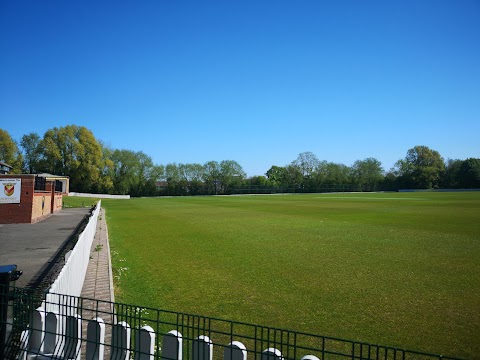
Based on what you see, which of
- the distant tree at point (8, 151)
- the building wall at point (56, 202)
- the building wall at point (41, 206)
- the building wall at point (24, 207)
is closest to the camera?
the building wall at point (24, 207)

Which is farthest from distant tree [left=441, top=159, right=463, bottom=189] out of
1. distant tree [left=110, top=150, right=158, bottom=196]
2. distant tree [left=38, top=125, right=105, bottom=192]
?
distant tree [left=38, top=125, right=105, bottom=192]

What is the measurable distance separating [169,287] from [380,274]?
577 cm

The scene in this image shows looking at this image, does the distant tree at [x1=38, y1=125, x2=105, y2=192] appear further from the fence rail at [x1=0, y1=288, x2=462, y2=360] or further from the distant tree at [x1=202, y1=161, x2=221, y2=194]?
the fence rail at [x1=0, y1=288, x2=462, y2=360]

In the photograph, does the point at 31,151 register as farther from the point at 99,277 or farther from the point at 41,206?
the point at 99,277

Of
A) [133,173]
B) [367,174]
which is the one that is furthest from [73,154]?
[367,174]

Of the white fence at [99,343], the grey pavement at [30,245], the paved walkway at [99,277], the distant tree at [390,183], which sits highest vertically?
the distant tree at [390,183]

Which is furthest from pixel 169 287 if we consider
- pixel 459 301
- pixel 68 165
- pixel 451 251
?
pixel 68 165

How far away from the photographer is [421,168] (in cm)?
11188

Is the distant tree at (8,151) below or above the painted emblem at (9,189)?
above

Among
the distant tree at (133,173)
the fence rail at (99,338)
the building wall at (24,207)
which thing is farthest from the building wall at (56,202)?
the distant tree at (133,173)

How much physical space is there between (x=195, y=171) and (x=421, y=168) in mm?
73156

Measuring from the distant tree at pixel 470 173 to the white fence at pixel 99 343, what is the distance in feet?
397

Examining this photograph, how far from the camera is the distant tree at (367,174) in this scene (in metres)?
122

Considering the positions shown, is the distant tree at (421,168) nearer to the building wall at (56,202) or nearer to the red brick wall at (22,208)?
the building wall at (56,202)
